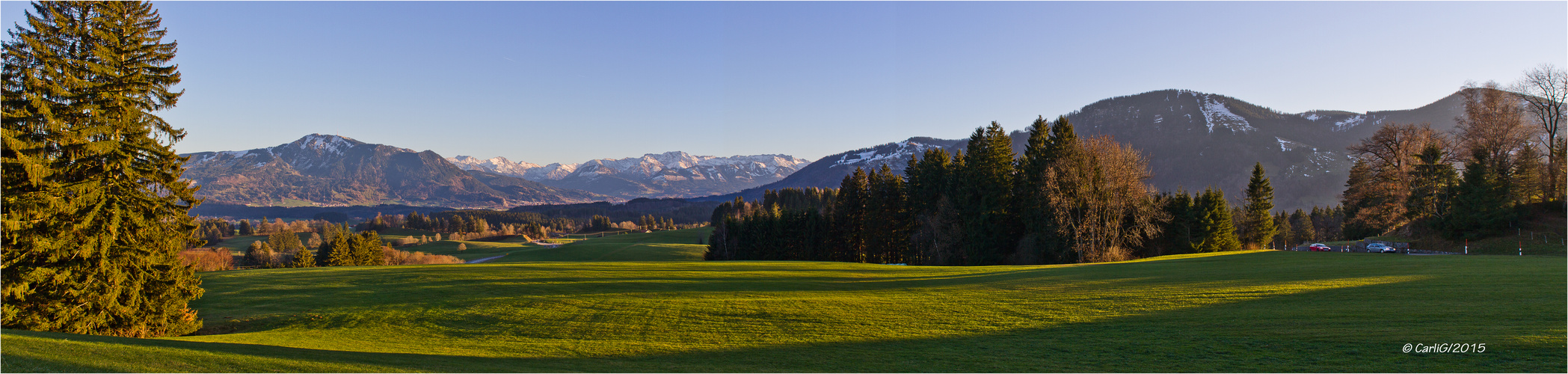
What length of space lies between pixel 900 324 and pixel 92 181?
23678mm

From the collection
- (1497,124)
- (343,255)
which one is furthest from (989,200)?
(343,255)

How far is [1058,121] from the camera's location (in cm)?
5134

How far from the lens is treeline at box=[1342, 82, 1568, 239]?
38.8 metres

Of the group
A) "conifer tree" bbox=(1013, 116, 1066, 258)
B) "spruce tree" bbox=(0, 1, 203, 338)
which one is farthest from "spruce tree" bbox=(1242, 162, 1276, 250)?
"spruce tree" bbox=(0, 1, 203, 338)

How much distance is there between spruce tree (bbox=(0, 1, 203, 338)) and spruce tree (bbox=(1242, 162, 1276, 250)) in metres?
83.6

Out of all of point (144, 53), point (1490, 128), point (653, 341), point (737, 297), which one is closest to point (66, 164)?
point (144, 53)

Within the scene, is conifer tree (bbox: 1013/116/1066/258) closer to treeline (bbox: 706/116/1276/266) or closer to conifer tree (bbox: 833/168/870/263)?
treeline (bbox: 706/116/1276/266)

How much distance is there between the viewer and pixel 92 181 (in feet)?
57.6

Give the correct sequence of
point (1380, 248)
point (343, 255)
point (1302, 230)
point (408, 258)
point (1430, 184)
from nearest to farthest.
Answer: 1. point (1380, 248)
2. point (1430, 184)
3. point (343, 255)
4. point (408, 258)
5. point (1302, 230)

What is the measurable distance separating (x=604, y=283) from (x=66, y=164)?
1657 centimetres

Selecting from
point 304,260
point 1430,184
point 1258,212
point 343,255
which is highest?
point 1430,184

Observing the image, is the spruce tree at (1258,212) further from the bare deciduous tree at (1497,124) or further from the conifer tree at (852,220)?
the conifer tree at (852,220)

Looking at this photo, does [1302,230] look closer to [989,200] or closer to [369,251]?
[989,200]

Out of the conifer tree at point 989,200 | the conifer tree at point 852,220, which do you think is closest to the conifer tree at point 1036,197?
the conifer tree at point 989,200
